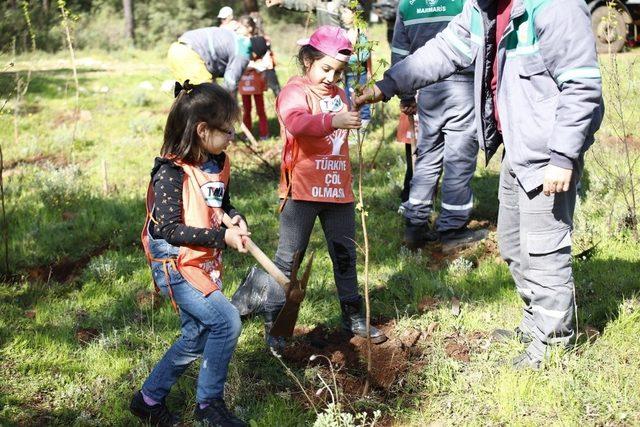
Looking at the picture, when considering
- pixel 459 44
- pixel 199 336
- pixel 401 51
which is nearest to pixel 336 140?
pixel 459 44

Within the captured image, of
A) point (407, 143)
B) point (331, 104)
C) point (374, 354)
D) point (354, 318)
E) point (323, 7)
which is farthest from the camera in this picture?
point (323, 7)

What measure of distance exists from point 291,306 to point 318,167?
0.94 metres

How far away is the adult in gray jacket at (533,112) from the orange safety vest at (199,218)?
78cm

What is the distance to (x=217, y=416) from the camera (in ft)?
10.3

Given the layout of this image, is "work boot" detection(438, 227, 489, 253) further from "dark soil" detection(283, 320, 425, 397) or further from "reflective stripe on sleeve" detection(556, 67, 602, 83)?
"reflective stripe on sleeve" detection(556, 67, 602, 83)

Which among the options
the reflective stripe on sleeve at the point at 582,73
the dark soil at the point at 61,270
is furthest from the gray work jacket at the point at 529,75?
the dark soil at the point at 61,270

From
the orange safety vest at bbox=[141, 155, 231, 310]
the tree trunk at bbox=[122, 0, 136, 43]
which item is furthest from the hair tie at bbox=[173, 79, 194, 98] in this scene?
the tree trunk at bbox=[122, 0, 136, 43]

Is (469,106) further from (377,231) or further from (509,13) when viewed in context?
(509,13)

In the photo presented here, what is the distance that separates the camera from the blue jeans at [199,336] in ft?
10.1

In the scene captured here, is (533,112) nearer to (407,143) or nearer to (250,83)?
(407,143)

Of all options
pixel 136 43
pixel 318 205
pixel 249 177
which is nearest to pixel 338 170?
pixel 318 205

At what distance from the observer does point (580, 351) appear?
11.8ft

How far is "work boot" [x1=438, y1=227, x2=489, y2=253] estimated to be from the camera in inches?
216

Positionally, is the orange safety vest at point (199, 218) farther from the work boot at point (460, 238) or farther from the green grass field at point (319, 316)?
the work boot at point (460, 238)
